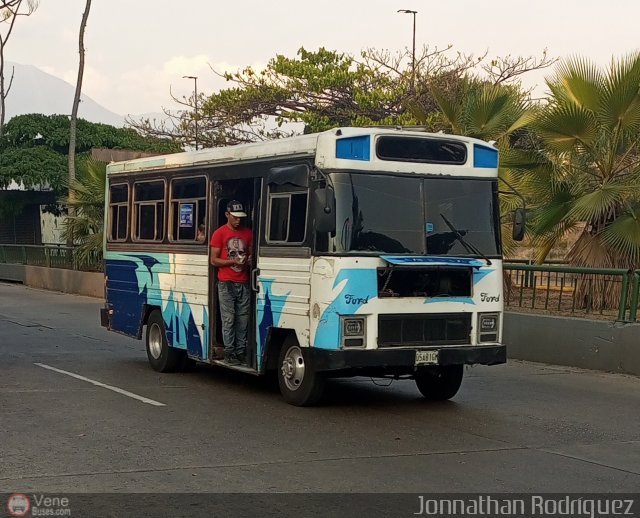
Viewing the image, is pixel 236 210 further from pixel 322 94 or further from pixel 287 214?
pixel 322 94

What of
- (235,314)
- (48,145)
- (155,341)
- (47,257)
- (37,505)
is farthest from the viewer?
(48,145)

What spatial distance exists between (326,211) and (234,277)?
78.2 inches

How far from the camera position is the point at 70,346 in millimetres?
16766

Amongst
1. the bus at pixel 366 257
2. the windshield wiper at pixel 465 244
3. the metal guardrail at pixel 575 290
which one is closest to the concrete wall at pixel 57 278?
the metal guardrail at pixel 575 290

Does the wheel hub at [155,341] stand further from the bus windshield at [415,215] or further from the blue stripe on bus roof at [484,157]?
the blue stripe on bus roof at [484,157]

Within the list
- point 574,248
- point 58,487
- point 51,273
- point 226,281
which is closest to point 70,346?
point 226,281

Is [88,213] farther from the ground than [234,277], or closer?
farther from the ground

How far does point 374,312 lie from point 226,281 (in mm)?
2172

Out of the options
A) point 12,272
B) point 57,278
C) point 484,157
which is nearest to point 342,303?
point 484,157

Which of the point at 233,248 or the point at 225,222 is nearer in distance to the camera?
the point at 233,248

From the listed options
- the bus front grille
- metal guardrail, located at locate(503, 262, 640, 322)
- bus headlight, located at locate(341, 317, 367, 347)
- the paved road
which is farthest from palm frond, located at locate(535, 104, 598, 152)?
bus headlight, located at locate(341, 317, 367, 347)

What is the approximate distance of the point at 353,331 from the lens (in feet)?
34.1

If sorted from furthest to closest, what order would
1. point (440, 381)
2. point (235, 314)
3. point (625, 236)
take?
point (625, 236)
point (235, 314)
point (440, 381)

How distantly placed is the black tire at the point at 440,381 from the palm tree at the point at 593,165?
5015 millimetres
